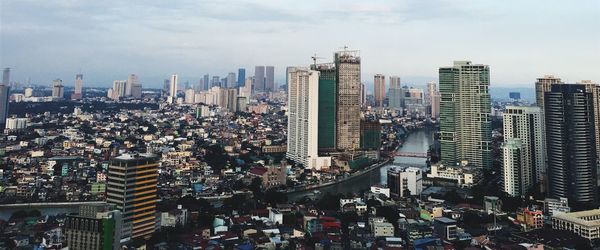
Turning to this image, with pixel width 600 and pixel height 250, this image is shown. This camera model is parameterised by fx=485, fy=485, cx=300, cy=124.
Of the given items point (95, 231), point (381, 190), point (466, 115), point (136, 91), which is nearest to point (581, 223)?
point (381, 190)

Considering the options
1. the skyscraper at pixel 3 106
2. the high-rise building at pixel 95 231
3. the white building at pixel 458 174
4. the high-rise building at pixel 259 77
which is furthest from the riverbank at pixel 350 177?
the high-rise building at pixel 259 77

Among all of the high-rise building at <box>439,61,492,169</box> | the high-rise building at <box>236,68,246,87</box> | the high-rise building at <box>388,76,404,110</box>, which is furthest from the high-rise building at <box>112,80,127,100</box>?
the high-rise building at <box>439,61,492,169</box>

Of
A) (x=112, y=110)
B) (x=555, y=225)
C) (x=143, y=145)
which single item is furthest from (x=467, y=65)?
(x=112, y=110)

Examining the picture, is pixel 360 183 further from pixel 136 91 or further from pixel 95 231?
pixel 136 91

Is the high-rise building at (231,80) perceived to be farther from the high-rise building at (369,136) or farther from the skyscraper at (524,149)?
the skyscraper at (524,149)

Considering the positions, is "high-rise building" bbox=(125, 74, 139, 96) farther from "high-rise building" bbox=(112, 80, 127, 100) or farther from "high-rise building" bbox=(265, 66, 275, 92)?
"high-rise building" bbox=(265, 66, 275, 92)
